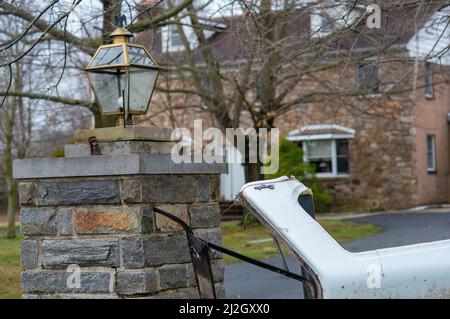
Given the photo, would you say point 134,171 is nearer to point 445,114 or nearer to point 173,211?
point 173,211

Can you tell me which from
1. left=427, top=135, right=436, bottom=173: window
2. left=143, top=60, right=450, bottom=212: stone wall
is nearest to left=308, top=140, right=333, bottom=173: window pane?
left=143, top=60, right=450, bottom=212: stone wall

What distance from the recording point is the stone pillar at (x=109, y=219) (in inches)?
216

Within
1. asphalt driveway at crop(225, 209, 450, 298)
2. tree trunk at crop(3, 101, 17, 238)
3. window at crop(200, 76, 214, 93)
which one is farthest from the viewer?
tree trunk at crop(3, 101, 17, 238)

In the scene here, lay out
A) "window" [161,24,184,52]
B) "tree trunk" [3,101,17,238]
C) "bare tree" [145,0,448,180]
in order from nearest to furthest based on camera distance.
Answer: "bare tree" [145,0,448,180] → "window" [161,24,184,52] → "tree trunk" [3,101,17,238]

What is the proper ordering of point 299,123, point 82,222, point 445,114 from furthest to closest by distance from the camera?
point 445,114 < point 299,123 < point 82,222

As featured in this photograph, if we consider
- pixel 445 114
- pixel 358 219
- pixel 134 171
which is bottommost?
pixel 358 219

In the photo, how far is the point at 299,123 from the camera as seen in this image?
24859mm

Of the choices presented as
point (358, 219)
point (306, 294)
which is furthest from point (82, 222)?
point (358, 219)

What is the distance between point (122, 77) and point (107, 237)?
1279 millimetres

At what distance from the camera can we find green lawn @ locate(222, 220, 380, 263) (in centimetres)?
1481

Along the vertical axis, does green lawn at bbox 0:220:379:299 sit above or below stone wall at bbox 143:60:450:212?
below

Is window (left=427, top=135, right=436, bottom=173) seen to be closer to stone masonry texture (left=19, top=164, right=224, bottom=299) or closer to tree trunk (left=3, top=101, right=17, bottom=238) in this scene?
tree trunk (left=3, top=101, right=17, bottom=238)

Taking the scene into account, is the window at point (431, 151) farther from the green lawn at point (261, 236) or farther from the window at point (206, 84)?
the window at point (206, 84)

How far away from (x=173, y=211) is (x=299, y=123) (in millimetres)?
19270
